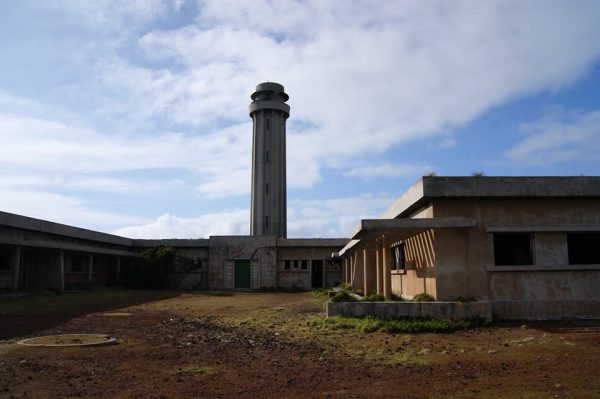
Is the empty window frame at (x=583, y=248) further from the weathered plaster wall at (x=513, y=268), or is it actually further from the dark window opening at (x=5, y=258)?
the dark window opening at (x=5, y=258)

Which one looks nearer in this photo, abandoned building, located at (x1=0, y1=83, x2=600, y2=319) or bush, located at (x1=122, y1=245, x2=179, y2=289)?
abandoned building, located at (x1=0, y1=83, x2=600, y2=319)

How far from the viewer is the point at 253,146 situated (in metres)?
47.8

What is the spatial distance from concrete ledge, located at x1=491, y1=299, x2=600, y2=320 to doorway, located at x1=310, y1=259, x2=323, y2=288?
25140mm

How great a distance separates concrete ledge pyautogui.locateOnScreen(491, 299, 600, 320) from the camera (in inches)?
540

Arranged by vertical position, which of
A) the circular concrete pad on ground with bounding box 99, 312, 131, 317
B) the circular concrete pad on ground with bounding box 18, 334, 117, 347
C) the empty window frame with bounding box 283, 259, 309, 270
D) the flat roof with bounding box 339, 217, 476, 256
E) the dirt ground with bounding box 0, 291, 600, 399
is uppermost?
the flat roof with bounding box 339, 217, 476, 256

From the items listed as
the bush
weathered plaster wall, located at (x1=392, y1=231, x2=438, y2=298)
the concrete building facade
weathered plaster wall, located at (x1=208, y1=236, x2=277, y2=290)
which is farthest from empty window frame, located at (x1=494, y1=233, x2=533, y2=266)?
the bush

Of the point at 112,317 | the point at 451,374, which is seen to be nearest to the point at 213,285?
the point at 112,317

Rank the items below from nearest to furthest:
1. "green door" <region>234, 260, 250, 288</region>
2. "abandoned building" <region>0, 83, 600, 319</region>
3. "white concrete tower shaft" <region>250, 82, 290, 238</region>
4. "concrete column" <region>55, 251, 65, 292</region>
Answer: "abandoned building" <region>0, 83, 600, 319</region>
"concrete column" <region>55, 251, 65, 292</region>
"green door" <region>234, 260, 250, 288</region>
"white concrete tower shaft" <region>250, 82, 290, 238</region>

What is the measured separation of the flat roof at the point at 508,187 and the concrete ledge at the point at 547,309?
2.76 m

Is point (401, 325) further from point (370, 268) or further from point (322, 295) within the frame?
point (322, 295)

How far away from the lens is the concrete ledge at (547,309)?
13727 millimetres

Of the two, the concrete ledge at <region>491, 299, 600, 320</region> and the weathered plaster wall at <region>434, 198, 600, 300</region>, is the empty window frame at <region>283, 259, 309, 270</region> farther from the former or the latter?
the concrete ledge at <region>491, 299, 600, 320</region>

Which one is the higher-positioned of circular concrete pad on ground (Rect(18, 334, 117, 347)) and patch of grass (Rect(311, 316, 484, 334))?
patch of grass (Rect(311, 316, 484, 334))

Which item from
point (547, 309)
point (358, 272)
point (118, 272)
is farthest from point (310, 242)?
point (547, 309)
